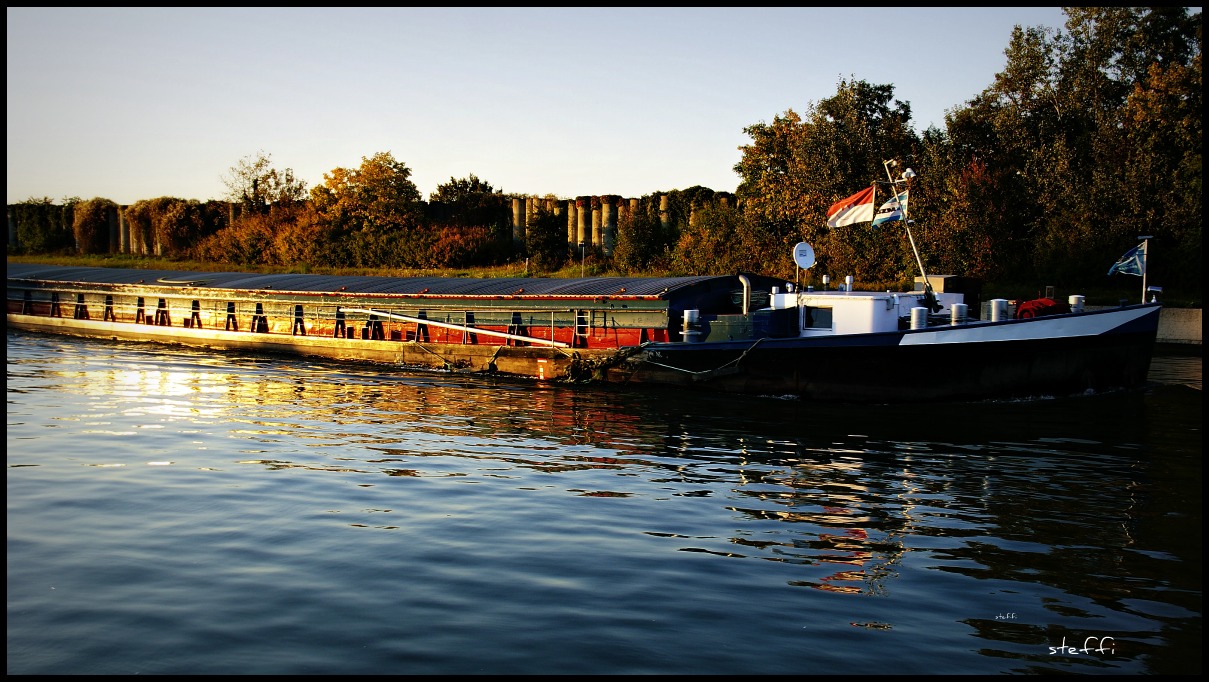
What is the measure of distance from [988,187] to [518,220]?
2937 cm

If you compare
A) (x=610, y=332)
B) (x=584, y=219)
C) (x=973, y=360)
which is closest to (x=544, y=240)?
(x=584, y=219)

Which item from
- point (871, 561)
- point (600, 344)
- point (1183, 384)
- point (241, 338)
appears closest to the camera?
point (871, 561)

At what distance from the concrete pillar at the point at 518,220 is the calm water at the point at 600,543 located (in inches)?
1613

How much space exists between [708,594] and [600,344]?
67.4 ft

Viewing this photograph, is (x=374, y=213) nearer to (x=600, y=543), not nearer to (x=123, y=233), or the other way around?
(x=123, y=233)

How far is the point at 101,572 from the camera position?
32.6 ft

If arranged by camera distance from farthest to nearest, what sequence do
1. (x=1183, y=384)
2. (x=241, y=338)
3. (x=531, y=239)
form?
(x=531, y=239), (x=241, y=338), (x=1183, y=384)

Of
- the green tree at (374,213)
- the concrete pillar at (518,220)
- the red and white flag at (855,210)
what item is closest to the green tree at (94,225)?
the green tree at (374,213)

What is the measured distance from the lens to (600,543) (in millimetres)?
11164

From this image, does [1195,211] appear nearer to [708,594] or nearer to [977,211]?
[977,211]

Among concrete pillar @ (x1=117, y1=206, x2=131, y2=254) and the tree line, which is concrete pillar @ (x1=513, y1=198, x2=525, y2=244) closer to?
the tree line

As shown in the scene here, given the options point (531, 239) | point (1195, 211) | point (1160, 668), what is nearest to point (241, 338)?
point (531, 239)

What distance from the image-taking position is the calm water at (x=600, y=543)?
8062mm

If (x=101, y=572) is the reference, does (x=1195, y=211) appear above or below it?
above
